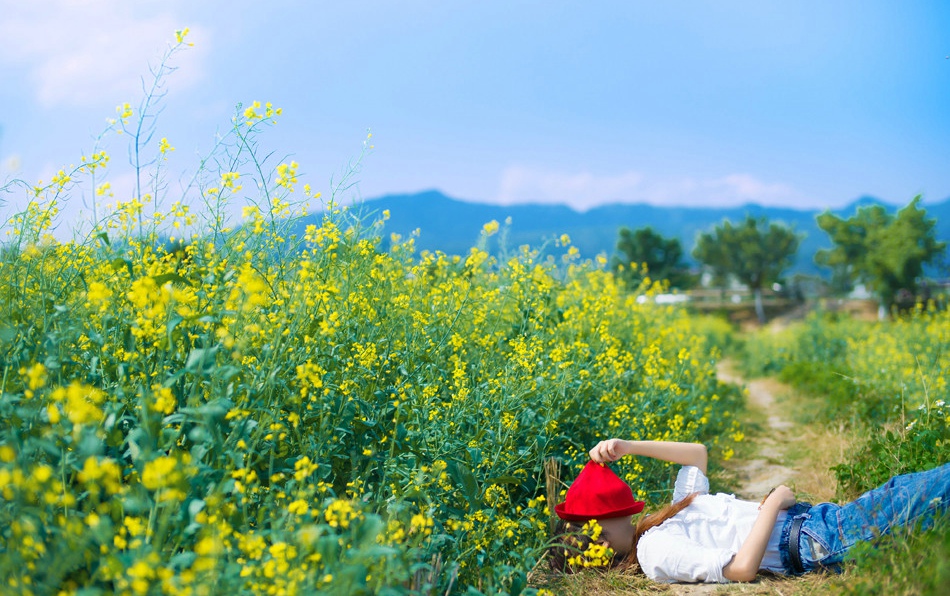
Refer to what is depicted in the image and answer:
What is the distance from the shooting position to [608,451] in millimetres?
3209

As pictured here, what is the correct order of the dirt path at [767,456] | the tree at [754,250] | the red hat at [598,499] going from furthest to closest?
the tree at [754,250] → the dirt path at [767,456] → the red hat at [598,499]

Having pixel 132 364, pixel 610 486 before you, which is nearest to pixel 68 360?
pixel 132 364

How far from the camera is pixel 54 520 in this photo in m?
2.16

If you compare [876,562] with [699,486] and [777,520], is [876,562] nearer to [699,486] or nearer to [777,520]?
[777,520]

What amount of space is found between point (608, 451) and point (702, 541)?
0.60 m

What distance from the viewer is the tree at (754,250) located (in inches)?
1601

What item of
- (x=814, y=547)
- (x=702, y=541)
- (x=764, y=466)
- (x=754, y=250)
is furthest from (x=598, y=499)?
(x=754, y=250)

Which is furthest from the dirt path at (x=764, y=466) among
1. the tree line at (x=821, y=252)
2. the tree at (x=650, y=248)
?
the tree at (x=650, y=248)

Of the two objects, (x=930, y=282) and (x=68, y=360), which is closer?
(x=68, y=360)

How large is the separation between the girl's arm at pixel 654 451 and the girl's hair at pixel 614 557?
8.6 inches

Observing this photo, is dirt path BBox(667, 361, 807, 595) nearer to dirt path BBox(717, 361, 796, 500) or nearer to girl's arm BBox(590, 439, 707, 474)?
dirt path BBox(717, 361, 796, 500)

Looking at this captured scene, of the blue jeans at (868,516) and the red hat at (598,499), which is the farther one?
the red hat at (598,499)

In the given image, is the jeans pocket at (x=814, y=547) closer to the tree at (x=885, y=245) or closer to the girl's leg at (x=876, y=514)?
the girl's leg at (x=876, y=514)

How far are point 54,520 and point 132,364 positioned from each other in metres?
0.61
